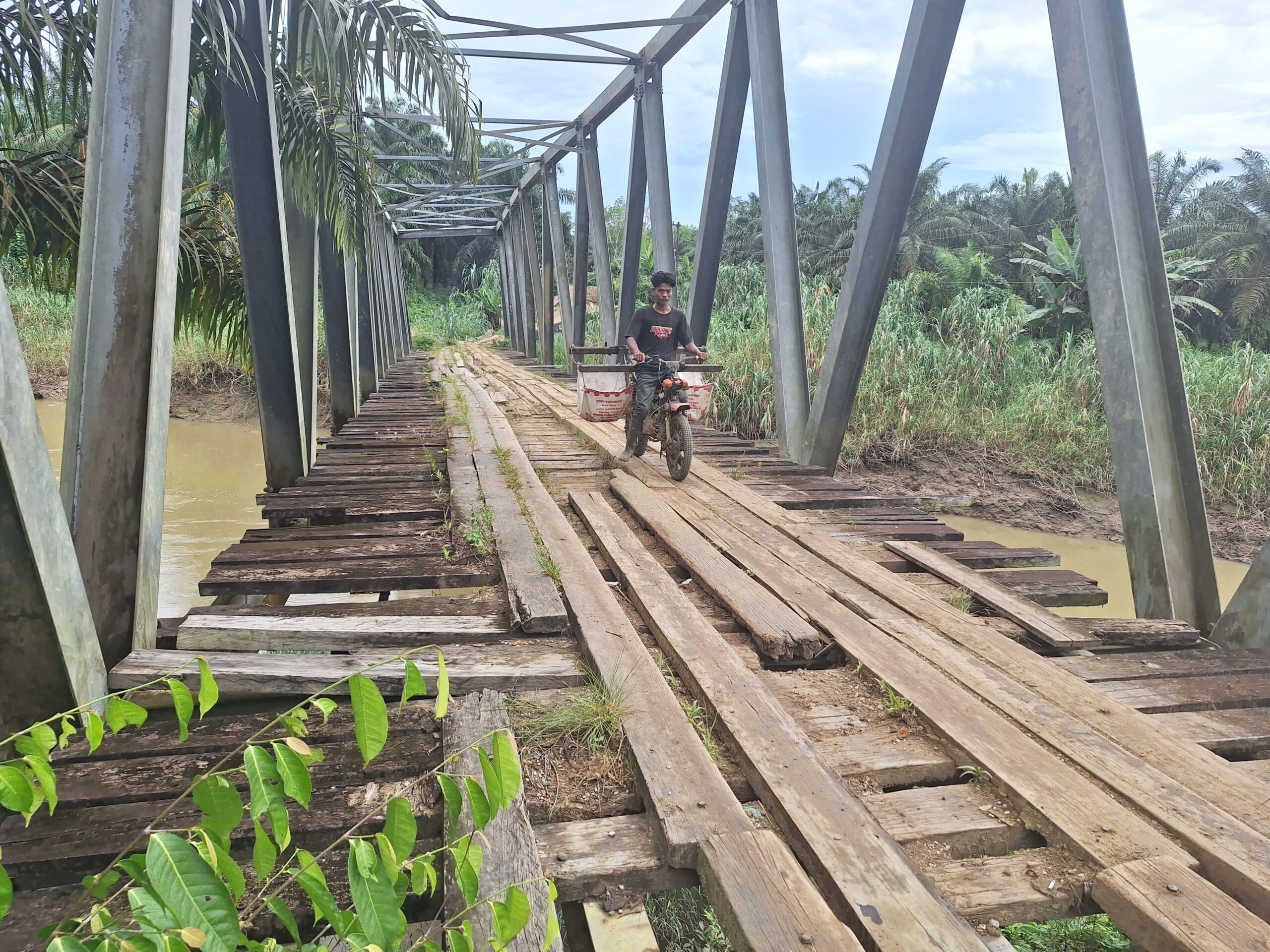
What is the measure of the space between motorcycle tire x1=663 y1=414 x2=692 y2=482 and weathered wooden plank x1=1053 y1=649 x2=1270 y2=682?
10.1 ft

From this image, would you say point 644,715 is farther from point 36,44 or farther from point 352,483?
point 36,44

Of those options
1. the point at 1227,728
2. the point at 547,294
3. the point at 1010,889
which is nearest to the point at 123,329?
the point at 1010,889

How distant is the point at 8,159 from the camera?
177 inches

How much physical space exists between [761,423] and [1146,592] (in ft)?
24.5

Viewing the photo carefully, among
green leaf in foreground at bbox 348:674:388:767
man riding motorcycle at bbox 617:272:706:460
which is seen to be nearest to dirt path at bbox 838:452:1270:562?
man riding motorcycle at bbox 617:272:706:460

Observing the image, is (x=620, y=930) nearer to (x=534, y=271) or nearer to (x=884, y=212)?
(x=884, y=212)

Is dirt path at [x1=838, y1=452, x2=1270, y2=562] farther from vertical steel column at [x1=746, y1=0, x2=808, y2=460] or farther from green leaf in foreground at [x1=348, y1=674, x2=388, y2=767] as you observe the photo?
green leaf in foreground at [x1=348, y1=674, x2=388, y2=767]

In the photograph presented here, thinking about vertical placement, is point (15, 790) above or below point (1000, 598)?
above

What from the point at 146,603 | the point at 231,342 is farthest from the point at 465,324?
the point at 146,603

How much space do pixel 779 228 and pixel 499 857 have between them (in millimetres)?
5480

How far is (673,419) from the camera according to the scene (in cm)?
582

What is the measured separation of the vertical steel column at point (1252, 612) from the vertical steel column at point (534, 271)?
1562cm

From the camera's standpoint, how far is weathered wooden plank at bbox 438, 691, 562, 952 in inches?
58.9

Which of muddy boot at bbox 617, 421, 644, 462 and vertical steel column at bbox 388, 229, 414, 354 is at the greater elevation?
vertical steel column at bbox 388, 229, 414, 354
